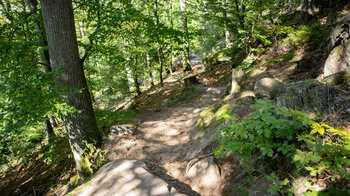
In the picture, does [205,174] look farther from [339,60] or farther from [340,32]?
→ [340,32]

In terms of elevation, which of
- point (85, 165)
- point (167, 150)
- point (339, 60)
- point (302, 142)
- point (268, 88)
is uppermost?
point (339, 60)

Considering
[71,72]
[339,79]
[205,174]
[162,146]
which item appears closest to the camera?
[339,79]

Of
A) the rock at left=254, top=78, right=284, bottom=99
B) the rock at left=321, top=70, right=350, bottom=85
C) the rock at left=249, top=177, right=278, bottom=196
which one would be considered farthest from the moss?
the rock at left=321, top=70, right=350, bottom=85

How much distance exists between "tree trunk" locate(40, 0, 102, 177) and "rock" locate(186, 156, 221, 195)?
314cm

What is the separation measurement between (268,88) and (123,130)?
4946mm

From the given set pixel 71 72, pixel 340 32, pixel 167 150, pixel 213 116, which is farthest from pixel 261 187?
pixel 340 32

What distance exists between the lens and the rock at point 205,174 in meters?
3.47

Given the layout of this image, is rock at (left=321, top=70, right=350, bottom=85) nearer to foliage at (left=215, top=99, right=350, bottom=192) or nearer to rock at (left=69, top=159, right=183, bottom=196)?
foliage at (left=215, top=99, right=350, bottom=192)

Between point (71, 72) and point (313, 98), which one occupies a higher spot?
point (71, 72)

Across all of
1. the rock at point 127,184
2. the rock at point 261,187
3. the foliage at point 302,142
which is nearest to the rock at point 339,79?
the foliage at point 302,142

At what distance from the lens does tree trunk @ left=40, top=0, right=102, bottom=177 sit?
4.49 meters

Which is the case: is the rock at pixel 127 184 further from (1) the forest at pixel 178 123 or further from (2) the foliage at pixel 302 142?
(2) the foliage at pixel 302 142

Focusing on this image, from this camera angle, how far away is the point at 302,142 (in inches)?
84.4

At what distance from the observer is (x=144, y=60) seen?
15789 mm
